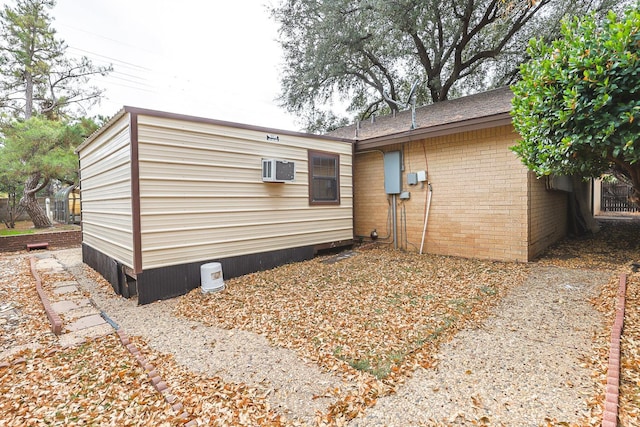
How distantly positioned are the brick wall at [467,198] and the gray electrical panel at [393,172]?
0.44ft

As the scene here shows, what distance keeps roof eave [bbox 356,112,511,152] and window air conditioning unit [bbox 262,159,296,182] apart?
99.5 inches

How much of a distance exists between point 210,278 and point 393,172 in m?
4.84

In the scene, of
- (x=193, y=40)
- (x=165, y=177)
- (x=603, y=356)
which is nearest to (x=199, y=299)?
(x=165, y=177)

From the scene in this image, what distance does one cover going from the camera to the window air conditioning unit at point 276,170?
18.1 ft

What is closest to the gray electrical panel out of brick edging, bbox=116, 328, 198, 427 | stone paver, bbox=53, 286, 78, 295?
brick edging, bbox=116, 328, 198, 427

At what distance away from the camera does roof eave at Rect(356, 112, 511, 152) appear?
539 centimetres

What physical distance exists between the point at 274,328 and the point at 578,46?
426 cm

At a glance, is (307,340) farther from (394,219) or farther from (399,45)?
(399,45)

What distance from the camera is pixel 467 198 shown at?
624 centimetres

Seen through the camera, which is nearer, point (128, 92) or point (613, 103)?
point (613, 103)

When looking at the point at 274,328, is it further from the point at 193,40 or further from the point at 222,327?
the point at 193,40

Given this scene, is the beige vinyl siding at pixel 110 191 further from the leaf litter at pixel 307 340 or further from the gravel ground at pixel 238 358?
the leaf litter at pixel 307 340

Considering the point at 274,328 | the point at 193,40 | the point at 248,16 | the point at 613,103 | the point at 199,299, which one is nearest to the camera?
the point at 613,103

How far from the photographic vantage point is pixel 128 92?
48.5ft
